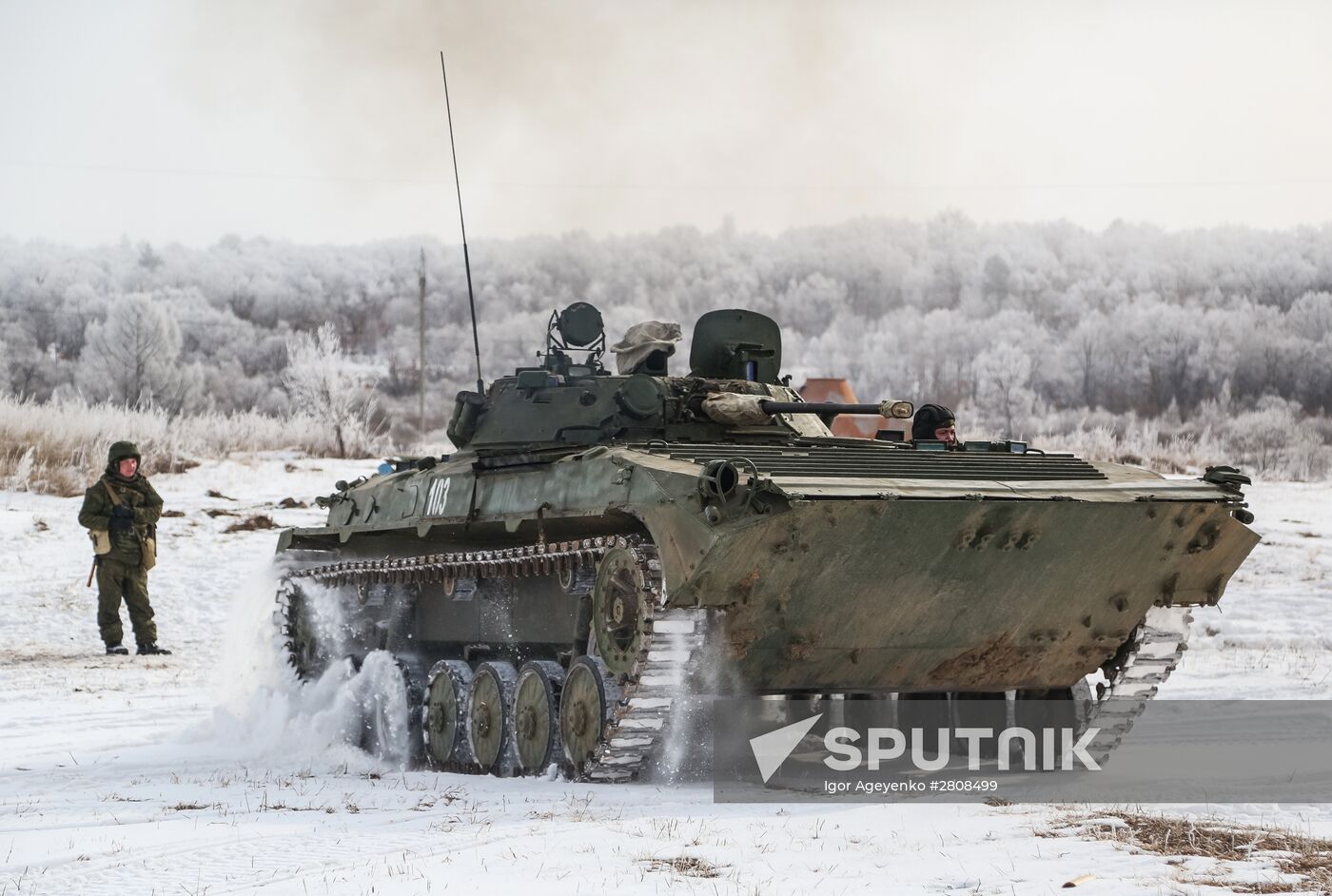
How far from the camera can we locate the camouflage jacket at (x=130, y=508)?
63.0 ft

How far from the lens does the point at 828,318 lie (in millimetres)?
60000

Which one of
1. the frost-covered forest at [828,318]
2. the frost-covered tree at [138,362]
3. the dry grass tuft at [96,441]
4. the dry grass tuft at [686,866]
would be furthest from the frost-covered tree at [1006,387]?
the dry grass tuft at [686,866]

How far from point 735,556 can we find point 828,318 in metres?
51.5

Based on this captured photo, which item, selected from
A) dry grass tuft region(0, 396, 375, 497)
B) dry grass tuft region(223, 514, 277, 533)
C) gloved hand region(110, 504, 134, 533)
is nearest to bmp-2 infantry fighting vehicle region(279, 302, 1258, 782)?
gloved hand region(110, 504, 134, 533)

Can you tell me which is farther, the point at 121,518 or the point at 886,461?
the point at 121,518

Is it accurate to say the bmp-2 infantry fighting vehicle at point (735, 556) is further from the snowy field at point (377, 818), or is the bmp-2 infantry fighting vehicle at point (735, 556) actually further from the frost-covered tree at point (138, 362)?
the frost-covered tree at point (138, 362)

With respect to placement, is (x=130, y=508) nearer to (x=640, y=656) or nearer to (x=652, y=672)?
(x=640, y=656)

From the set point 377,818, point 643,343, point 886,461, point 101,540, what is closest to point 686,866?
point 377,818

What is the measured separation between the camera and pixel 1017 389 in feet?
159

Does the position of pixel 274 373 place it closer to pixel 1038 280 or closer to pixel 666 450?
pixel 1038 280

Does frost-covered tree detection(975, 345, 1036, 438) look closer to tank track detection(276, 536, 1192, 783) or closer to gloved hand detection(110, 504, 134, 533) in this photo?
gloved hand detection(110, 504, 134, 533)

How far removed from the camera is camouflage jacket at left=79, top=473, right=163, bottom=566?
1919 cm

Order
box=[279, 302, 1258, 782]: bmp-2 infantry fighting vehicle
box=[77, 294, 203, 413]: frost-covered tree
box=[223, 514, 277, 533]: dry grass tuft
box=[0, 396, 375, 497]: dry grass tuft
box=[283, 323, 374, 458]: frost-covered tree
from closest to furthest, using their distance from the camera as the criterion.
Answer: box=[279, 302, 1258, 782]: bmp-2 infantry fighting vehicle
box=[223, 514, 277, 533]: dry grass tuft
box=[0, 396, 375, 497]: dry grass tuft
box=[283, 323, 374, 458]: frost-covered tree
box=[77, 294, 203, 413]: frost-covered tree

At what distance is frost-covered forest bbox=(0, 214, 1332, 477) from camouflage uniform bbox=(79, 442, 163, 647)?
20.5 m
